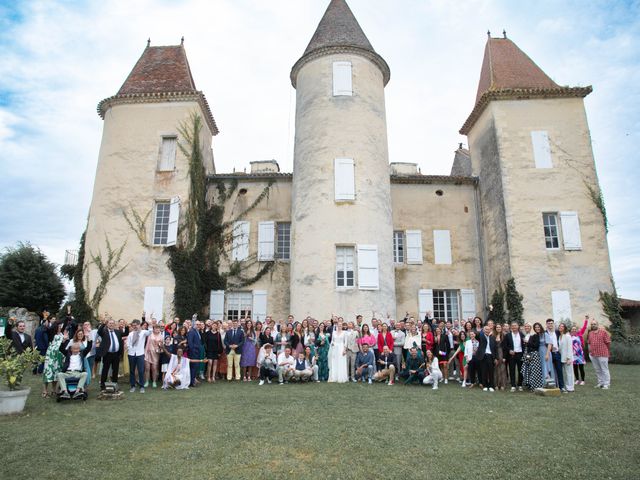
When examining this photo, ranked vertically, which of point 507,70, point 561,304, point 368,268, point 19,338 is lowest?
point 19,338

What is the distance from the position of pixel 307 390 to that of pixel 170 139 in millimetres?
13603

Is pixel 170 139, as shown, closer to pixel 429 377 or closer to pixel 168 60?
pixel 168 60

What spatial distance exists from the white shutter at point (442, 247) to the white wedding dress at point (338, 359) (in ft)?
29.3

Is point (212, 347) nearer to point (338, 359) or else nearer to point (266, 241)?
point (338, 359)

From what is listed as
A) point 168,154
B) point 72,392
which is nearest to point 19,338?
point 72,392

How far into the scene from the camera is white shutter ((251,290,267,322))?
18.9m

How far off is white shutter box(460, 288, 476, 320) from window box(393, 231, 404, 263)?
10.1 ft

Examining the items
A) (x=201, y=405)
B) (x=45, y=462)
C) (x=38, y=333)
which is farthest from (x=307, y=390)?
(x=38, y=333)

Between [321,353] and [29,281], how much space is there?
66.3ft

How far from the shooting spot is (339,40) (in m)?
19.1

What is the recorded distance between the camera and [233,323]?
44.9ft

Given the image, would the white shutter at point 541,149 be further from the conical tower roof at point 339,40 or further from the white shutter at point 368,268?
the white shutter at point 368,268

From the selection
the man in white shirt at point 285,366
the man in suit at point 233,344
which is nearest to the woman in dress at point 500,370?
the man in white shirt at point 285,366

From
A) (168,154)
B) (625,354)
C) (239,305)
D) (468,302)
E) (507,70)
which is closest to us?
(625,354)
